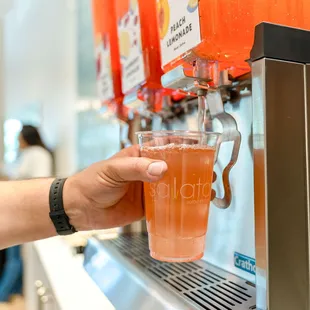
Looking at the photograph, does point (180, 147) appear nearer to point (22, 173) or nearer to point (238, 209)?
point (238, 209)

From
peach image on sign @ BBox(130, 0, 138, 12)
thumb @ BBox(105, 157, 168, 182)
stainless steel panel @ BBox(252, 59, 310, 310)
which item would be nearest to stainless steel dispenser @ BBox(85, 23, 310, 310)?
stainless steel panel @ BBox(252, 59, 310, 310)

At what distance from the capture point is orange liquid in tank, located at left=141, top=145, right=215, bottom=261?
0.46 metres

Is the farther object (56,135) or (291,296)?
(56,135)

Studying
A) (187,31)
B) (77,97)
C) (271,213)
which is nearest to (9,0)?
(77,97)

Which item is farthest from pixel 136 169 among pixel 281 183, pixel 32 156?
pixel 32 156

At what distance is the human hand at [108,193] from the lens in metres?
0.52

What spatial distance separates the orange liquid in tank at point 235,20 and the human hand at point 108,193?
17 cm

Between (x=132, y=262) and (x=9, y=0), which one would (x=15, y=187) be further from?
(x=9, y=0)

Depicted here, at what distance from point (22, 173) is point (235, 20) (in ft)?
8.01

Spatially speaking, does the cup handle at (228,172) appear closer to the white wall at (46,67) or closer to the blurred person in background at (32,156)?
the blurred person in background at (32,156)

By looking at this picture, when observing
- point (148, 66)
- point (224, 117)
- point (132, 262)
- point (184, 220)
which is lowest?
point (132, 262)

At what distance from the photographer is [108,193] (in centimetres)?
63

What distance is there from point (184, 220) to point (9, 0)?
2891mm

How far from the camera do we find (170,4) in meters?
0.56
